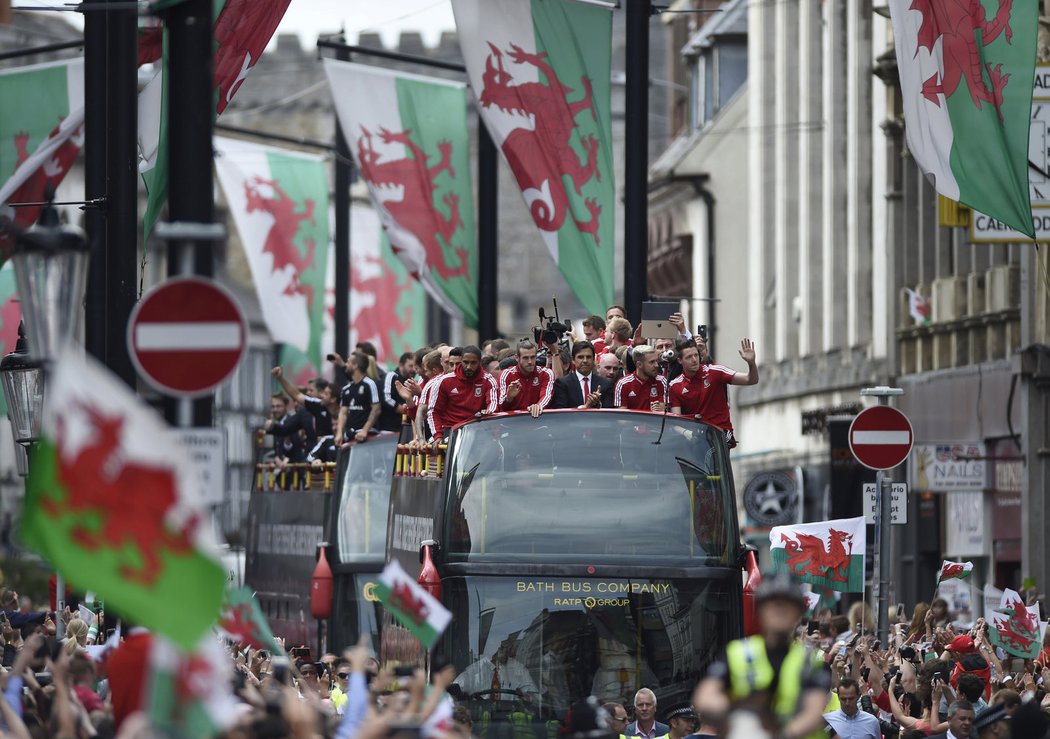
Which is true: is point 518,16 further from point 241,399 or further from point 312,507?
point 241,399

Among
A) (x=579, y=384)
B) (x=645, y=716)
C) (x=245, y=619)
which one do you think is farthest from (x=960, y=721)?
(x=579, y=384)

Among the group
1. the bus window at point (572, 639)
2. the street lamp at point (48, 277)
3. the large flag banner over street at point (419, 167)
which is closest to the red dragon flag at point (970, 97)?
the bus window at point (572, 639)

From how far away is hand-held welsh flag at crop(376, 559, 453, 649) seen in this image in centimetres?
1208

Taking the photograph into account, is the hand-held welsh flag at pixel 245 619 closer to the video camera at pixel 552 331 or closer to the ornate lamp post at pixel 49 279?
the ornate lamp post at pixel 49 279

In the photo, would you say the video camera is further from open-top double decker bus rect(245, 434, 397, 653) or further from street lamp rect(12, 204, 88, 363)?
street lamp rect(12, 204, 88, 363)

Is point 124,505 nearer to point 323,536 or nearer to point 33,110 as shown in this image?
point 33,110

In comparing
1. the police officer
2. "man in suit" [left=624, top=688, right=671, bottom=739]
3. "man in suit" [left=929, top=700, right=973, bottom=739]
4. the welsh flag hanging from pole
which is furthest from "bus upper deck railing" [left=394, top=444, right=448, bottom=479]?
the welsh flag hanging from pole

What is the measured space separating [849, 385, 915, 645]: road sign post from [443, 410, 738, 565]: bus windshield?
9.44ft

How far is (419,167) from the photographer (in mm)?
29656

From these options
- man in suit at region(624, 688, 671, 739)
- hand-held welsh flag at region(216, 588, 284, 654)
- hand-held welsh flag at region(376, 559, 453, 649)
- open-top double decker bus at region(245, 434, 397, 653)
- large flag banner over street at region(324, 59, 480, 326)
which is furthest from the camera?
large flag banner over street at region(324, 59, 480, 326)

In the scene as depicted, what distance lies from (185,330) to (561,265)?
13.6m

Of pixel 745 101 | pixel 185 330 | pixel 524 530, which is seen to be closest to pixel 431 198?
pixel 524 530

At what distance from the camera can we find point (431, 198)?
29.5 metres

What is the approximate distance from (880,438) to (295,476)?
9.89m
